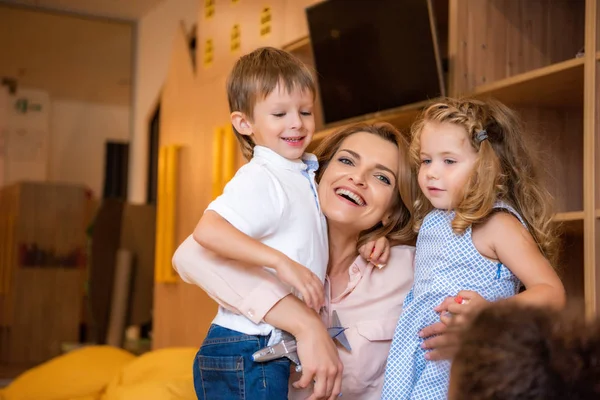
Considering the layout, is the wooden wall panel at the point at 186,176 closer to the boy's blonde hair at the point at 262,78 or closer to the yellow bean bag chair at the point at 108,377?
the yellow bean bag chair at the point at 108,377

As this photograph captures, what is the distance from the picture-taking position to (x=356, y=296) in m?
1.74

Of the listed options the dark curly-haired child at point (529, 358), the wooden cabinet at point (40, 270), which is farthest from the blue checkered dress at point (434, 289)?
the wooden cabinet at point (40, 270)

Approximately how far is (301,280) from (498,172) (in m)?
0.45

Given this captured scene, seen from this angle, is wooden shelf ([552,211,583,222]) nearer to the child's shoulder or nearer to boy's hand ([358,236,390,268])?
boy's hand ([358,236,390,268])

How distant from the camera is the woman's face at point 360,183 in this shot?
1.63 metres

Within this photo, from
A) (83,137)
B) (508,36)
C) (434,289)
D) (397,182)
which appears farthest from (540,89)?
(83,137)

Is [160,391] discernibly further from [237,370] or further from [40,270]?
[40,270]

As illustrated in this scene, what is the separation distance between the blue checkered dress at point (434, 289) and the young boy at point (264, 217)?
0.66 feet

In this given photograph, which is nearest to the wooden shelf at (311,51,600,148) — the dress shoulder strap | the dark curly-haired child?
the dress shoulder strap

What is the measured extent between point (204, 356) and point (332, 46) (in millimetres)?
1884

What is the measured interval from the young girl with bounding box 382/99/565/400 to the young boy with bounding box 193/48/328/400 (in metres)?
0.21

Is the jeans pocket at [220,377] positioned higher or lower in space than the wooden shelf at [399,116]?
lower

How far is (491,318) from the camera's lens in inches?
29.7

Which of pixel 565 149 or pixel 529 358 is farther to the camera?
pixel 565 149
